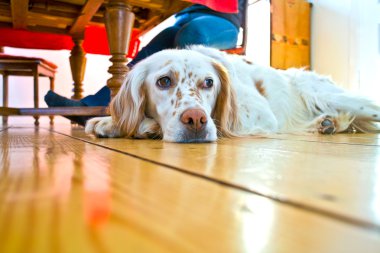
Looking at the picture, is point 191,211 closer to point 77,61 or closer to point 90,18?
point 90,18

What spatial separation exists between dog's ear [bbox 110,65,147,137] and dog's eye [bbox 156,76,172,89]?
0.15 m

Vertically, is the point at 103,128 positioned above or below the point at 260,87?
below

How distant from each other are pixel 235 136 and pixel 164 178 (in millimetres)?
1208

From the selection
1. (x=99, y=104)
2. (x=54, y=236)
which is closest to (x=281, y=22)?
(x=99, y=104)

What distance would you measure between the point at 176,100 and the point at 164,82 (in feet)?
0.53

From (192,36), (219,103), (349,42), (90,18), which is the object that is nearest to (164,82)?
(219,103)

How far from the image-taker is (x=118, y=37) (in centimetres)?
226

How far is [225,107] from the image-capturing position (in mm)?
1773

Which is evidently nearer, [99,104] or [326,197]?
[326,197]

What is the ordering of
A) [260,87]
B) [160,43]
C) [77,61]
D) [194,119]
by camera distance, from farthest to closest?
[77,61]
[160,43]
[260,87]
[194,119]

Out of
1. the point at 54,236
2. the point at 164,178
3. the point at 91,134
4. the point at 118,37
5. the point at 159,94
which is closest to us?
the point at 54,236

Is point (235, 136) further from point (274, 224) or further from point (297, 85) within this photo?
point (274, 224)

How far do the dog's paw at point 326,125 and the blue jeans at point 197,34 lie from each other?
51.3 inches

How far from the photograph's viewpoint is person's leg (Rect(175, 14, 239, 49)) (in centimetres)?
300
